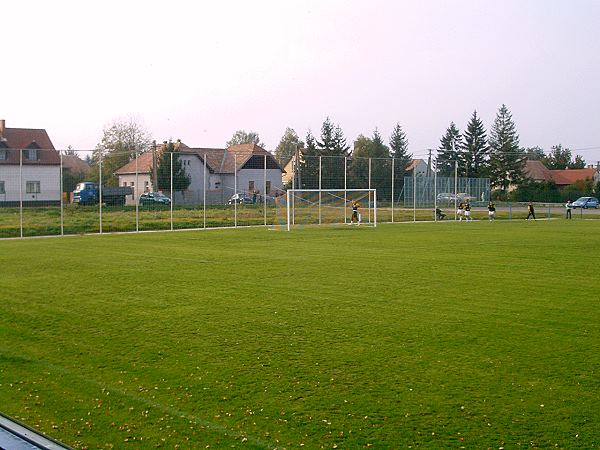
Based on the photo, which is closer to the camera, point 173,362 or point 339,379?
point 339,379

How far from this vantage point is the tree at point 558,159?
357 feet

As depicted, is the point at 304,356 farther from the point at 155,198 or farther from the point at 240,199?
the point at 240,199

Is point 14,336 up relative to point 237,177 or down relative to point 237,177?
down

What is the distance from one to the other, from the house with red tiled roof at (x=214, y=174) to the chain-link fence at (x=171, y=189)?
0.18 ft

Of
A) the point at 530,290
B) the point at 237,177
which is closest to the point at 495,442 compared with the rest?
the point at 530,290

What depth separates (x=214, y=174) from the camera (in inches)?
1512

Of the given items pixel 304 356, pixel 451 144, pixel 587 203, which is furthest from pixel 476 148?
pixel 304 356

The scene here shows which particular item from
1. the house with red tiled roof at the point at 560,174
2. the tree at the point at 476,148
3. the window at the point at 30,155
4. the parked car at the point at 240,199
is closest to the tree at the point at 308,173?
the parked car at the point at 240,199

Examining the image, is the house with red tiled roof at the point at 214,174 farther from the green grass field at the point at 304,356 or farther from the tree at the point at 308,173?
the green grass field at the point at 304,356

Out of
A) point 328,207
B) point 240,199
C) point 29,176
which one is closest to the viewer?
point 29,176

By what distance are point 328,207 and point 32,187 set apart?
15.2m

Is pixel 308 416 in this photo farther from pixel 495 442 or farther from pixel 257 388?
pixel 495 442

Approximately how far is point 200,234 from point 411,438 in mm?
24587

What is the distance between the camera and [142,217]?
32.5 metres
